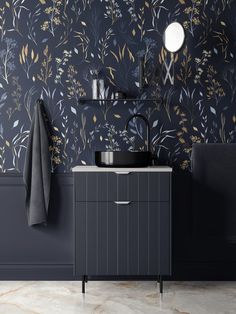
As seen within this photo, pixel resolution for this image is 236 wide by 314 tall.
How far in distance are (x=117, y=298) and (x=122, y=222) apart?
21.2 inches

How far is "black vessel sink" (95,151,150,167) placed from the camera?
11.5 ft

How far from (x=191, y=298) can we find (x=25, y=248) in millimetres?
1380

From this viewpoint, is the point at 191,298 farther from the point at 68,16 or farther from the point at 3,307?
the point at 68,16

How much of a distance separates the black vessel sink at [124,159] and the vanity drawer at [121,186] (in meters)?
0.09

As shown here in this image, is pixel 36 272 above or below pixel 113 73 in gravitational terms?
below

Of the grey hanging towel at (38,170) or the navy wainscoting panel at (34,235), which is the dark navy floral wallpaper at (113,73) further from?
the navy wainscoting panel at (34,235)

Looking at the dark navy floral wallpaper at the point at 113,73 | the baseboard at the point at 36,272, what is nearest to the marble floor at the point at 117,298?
the baseboard at the point at 36,272

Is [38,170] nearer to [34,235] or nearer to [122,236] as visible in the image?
[34,235]

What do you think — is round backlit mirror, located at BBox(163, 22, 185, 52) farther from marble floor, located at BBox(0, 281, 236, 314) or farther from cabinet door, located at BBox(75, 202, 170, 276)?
marble floor, located at BBox(0, 281, 236, 314)

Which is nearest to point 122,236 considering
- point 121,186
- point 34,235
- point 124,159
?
point 121,186

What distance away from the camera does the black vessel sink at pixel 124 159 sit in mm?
3496

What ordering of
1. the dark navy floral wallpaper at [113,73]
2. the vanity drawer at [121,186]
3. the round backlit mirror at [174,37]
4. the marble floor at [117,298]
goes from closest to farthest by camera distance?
the marble floor at [117,298]
the vanity drawer at [121,186]
the round backlit mirror at [174,37]
the dark navy floral wallpaper at [113,73]

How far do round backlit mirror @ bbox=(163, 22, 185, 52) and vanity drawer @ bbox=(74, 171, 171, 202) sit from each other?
3.33 feet

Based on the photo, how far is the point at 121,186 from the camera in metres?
3.44
